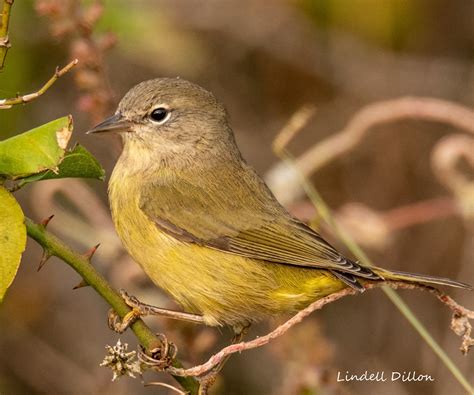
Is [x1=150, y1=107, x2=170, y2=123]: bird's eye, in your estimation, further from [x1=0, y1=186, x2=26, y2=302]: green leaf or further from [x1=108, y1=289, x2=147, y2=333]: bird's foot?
[x1=0, y1=186, x2=26, y2=302]: green leaf

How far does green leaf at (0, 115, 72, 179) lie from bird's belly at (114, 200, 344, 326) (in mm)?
1125

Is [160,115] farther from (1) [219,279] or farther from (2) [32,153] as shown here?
(2) [32,153]

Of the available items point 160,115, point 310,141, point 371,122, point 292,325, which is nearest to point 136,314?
point 292,325

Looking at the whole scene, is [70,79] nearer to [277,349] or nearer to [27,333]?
[27,333]

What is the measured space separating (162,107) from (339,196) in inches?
121

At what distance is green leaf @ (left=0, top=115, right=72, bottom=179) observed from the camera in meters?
2.35

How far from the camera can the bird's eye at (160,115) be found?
3.98 m

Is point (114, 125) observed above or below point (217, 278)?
above

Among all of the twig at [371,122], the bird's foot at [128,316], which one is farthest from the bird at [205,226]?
the twig at [371,122]

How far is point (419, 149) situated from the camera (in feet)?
22.5

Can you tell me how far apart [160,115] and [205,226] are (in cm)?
66

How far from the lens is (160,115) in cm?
402


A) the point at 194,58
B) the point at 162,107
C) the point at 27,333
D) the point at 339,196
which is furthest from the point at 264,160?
the point at 162,107

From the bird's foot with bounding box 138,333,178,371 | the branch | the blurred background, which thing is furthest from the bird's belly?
the blurred background
